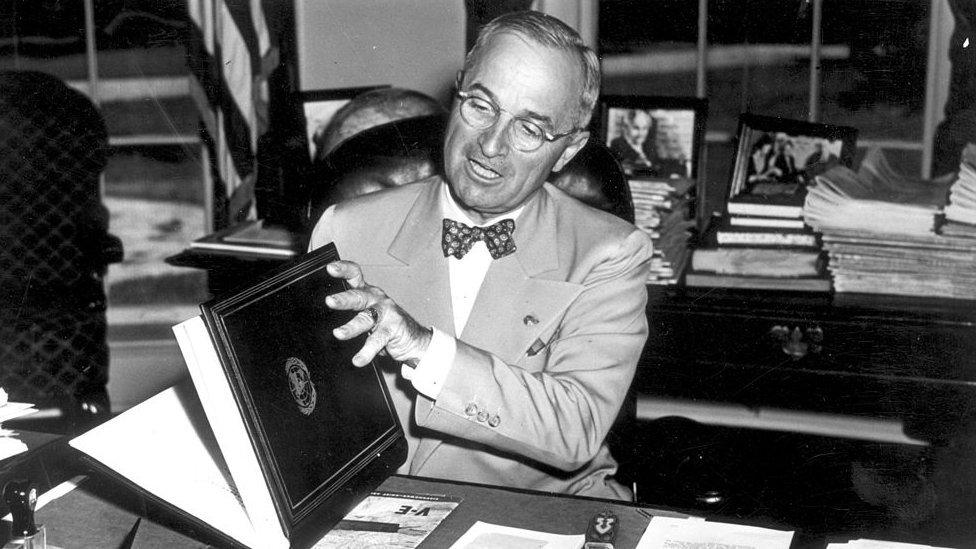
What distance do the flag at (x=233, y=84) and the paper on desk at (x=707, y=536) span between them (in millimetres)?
2937

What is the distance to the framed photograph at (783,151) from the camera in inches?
126

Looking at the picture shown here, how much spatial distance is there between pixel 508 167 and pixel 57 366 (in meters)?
2.50

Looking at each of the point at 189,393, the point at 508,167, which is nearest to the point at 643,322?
the point at 508,167

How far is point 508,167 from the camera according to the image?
1905 millimetres

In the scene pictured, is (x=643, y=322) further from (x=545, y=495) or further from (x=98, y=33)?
(x=98, y=33)

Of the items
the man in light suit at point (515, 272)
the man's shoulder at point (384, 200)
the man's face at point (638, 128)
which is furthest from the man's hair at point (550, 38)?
the man's face at point (638, 128)

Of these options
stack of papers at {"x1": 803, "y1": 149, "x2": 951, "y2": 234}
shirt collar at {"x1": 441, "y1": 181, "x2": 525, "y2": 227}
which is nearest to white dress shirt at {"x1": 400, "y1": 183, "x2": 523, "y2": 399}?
shirt collar at {"x1": 441, "y1": 181, "x2": 525, "y2": 227}

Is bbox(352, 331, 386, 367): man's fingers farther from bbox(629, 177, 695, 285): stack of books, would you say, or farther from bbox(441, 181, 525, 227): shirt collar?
bbox(629, 177, 695, 285): stack of books

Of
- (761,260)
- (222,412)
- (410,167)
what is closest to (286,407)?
(222,412)

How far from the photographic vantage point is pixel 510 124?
188 cm

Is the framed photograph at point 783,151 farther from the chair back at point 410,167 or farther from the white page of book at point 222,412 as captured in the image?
the white page of book at point 222,412

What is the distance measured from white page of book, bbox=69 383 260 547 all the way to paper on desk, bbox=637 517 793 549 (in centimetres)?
54

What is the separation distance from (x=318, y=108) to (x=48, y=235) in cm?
101

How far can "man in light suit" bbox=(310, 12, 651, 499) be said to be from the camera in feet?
5.77
